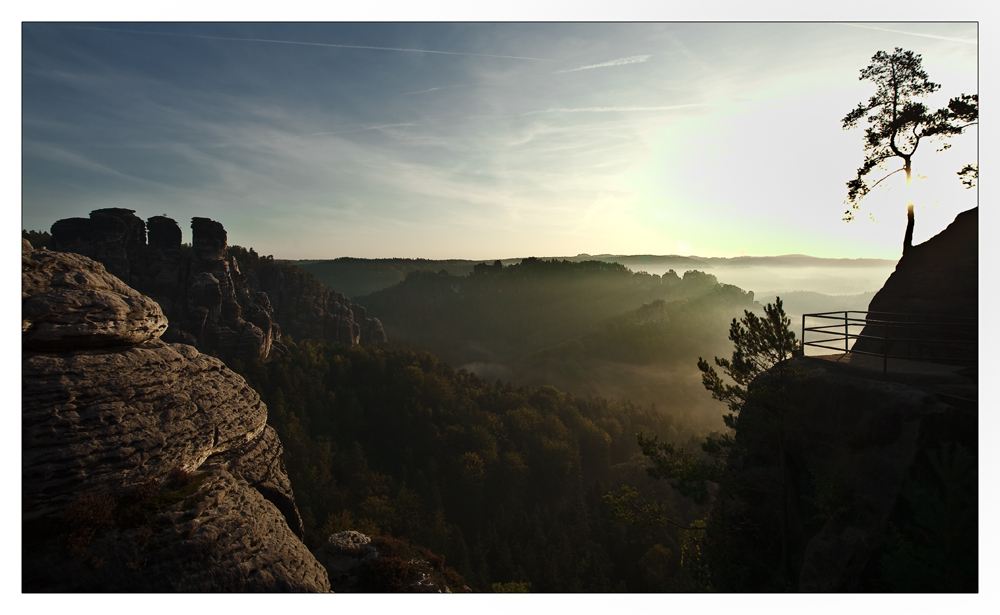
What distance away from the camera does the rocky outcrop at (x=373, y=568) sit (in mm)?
13008

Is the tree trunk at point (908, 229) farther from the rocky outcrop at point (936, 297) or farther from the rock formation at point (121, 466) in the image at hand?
the rock formation at point (121, 466)

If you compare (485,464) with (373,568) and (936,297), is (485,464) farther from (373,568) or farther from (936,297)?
(936,297)

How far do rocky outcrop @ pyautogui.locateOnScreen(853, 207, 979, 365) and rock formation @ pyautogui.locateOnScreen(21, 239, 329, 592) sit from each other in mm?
18279

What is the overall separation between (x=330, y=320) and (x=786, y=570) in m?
79.7

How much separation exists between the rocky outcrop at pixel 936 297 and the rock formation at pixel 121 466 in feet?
60.0

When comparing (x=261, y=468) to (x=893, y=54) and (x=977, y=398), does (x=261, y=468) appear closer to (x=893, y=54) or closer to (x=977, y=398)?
(x=977, y=398)

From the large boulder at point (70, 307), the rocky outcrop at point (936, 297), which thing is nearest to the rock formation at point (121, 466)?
the large boulder at point (70, 307)

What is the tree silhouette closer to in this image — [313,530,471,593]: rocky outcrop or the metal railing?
the metal railing

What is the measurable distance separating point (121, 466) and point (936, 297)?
24.0m

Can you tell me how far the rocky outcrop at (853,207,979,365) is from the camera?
11.6 metres

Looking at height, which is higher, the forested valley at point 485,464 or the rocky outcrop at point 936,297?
the rocky outcrop at point 936,297

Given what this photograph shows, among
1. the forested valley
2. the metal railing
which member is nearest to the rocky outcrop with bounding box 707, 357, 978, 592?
the metal railing

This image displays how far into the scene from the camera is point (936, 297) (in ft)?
42.4

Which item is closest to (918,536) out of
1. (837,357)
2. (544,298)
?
(837,357)
